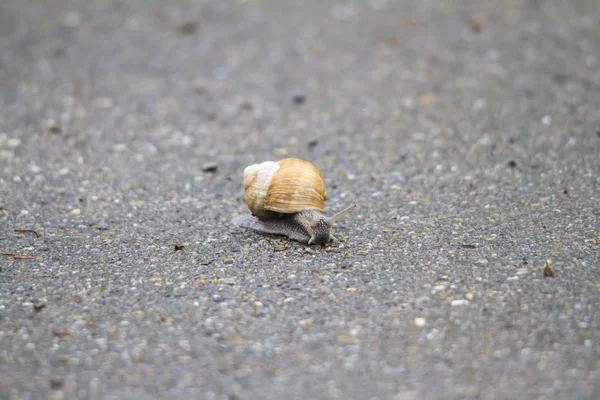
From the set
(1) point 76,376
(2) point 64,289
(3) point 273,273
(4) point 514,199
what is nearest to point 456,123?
(4) point 514,199

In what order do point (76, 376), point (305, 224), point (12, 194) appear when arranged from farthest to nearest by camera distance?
point (12, 194) < point (305, 224) < point (76, 376)

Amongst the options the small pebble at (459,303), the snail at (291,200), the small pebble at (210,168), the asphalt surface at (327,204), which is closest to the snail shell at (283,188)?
the snail at (291,200)

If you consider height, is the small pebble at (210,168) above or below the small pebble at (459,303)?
below

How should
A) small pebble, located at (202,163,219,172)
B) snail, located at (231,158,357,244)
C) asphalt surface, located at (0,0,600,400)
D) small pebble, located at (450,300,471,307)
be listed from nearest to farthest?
asphalt surface, located at (0,0,600,400), small pebble, located at (450,300,471,307), snail, located at (231,158,357,244), small pebble, located at (202,163,219,172)

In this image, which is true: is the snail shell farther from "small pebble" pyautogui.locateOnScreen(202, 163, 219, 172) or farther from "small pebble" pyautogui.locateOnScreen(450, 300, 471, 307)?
"small pebble" pyautogui.locateOnScreen(202, 163, 219, 172)

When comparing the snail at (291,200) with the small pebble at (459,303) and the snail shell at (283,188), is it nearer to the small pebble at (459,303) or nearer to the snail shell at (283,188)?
the snail shell at (283,188)

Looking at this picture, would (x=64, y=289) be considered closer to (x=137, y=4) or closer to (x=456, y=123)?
(x=456, y=123)

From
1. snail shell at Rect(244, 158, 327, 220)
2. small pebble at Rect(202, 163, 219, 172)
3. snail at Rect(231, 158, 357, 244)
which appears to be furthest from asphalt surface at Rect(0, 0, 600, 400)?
snail shell at Rect(244, 158, 327, 220)
